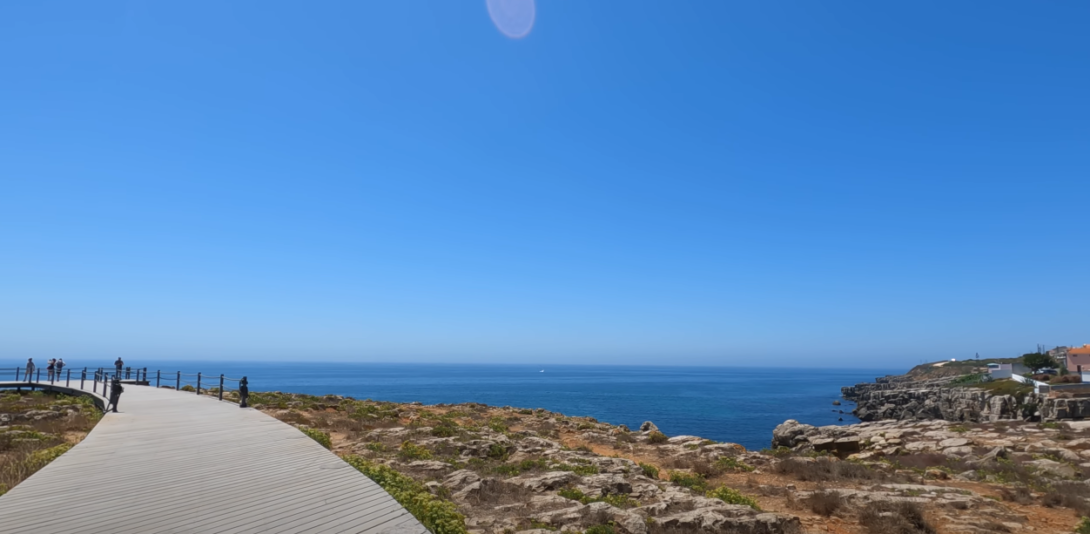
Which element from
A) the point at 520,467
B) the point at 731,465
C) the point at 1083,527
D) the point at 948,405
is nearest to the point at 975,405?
the point at 948,405

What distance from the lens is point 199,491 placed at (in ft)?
30.1

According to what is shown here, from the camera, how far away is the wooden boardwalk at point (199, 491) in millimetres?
7496

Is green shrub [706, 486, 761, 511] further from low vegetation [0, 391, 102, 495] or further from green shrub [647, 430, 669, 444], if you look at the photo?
low vegetation [0, 391, 102, 495]

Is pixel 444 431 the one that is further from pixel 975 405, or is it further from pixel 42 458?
pixel 975 405

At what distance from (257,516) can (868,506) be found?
12983 millimetres

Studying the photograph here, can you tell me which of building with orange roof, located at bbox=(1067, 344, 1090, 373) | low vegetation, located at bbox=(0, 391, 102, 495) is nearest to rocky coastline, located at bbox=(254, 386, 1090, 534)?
low vegetation, located at bbox=(0, 391, 102, 495)

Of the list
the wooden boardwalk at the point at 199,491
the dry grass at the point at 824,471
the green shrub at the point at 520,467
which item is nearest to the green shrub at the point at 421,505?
the wooden boardwalk at the point at 199,491

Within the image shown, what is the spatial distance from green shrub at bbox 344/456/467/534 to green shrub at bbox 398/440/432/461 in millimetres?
4653

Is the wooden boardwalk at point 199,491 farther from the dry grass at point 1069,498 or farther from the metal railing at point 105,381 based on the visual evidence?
the dry grass at point 1069,498

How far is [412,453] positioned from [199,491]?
7788 millimetres

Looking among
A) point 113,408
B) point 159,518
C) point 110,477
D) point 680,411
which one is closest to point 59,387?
point 113,408

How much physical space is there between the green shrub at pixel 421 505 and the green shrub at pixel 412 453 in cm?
465

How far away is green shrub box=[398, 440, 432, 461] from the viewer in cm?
1602

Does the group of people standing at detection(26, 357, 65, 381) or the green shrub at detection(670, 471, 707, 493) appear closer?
the green shrub at detection(670, 471, 707, 493)
